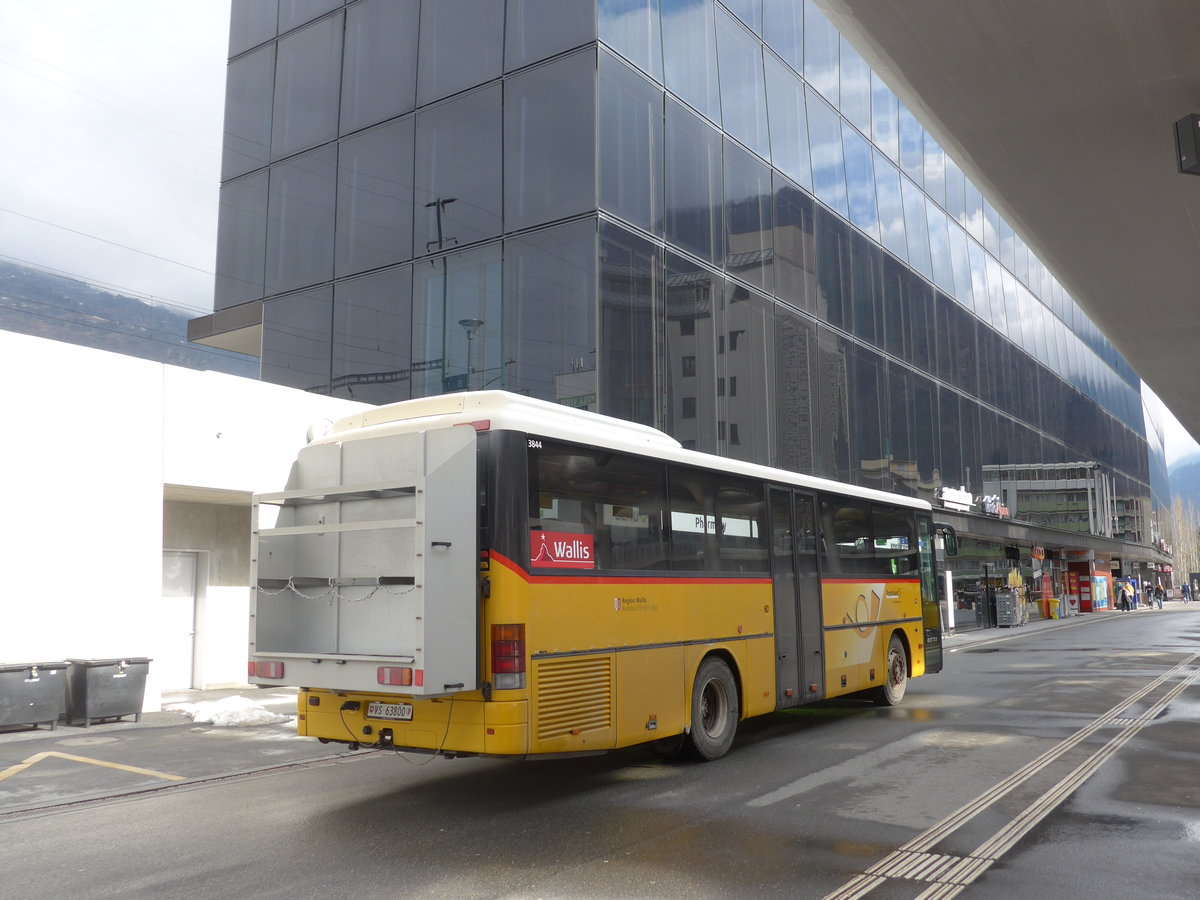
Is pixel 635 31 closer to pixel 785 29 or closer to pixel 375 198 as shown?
pixel 375 198

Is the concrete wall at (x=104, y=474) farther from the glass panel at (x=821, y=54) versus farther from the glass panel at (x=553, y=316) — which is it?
the glass panel at (x=821, y=54)

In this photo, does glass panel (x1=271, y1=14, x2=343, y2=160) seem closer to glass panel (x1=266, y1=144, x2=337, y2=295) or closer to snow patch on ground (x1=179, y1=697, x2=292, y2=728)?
glass panel (x1=266, y1=144, x2=337, y2=295)

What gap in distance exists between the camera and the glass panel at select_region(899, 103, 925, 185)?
35562 millimetres

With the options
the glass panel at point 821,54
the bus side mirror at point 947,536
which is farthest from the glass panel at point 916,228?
the bus side mirror at point 947,536

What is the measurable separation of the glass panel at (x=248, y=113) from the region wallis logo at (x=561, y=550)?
19811mm

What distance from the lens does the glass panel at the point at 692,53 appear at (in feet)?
69.0

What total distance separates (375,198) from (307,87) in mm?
4476

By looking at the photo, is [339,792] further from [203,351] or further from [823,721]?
[203,351]

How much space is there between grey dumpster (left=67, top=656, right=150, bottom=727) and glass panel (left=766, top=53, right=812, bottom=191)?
19472mm

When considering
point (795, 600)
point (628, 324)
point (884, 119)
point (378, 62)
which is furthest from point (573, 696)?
point (884, 119)

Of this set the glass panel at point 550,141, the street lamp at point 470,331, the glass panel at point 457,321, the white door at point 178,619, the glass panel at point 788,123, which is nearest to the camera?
the white door at point 178,619

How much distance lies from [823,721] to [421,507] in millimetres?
7933

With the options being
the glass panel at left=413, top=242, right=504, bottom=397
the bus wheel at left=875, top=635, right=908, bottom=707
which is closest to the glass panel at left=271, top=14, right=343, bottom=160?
the glass panel at left=413, top=242, right=504, bottom=397

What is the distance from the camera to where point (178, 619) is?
16.7 meters
